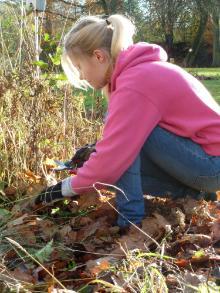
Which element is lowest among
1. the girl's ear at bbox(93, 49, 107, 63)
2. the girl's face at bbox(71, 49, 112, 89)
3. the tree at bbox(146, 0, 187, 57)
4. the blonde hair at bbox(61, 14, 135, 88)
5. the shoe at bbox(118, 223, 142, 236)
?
the tree at bbox(146, 0, 187, 57)

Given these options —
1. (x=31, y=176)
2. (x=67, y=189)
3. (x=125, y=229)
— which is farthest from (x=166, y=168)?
(x=31, y=176)

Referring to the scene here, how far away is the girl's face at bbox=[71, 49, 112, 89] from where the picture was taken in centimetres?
233

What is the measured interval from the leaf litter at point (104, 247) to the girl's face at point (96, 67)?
0.52 meters

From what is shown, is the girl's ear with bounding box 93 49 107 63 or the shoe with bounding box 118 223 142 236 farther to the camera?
the girl's ear with bounding box 93 49 107 63

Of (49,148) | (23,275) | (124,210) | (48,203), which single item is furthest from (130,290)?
(49,148)

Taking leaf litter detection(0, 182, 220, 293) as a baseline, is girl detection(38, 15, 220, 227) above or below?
above

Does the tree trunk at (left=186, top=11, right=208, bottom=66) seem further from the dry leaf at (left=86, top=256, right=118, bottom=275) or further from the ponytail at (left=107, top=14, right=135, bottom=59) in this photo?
the dry leaf at (left=86, top=256, right=118, bottom=275)

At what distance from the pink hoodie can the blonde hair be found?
0.17ft

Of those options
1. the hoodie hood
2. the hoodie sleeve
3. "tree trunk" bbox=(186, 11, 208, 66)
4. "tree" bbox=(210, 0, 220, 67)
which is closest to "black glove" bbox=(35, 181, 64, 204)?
the hoodie sleeve

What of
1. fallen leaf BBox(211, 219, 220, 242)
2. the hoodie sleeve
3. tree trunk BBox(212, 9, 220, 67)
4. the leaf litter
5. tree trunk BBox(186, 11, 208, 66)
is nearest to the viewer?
the leaf litter

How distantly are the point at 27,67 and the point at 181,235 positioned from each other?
1.43 metres

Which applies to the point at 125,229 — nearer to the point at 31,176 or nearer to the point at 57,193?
the point at 57,193

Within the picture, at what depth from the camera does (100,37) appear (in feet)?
7.61

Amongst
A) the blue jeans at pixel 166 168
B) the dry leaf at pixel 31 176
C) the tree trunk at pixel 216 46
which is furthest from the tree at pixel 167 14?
the blue jeans at pixel 166 168
